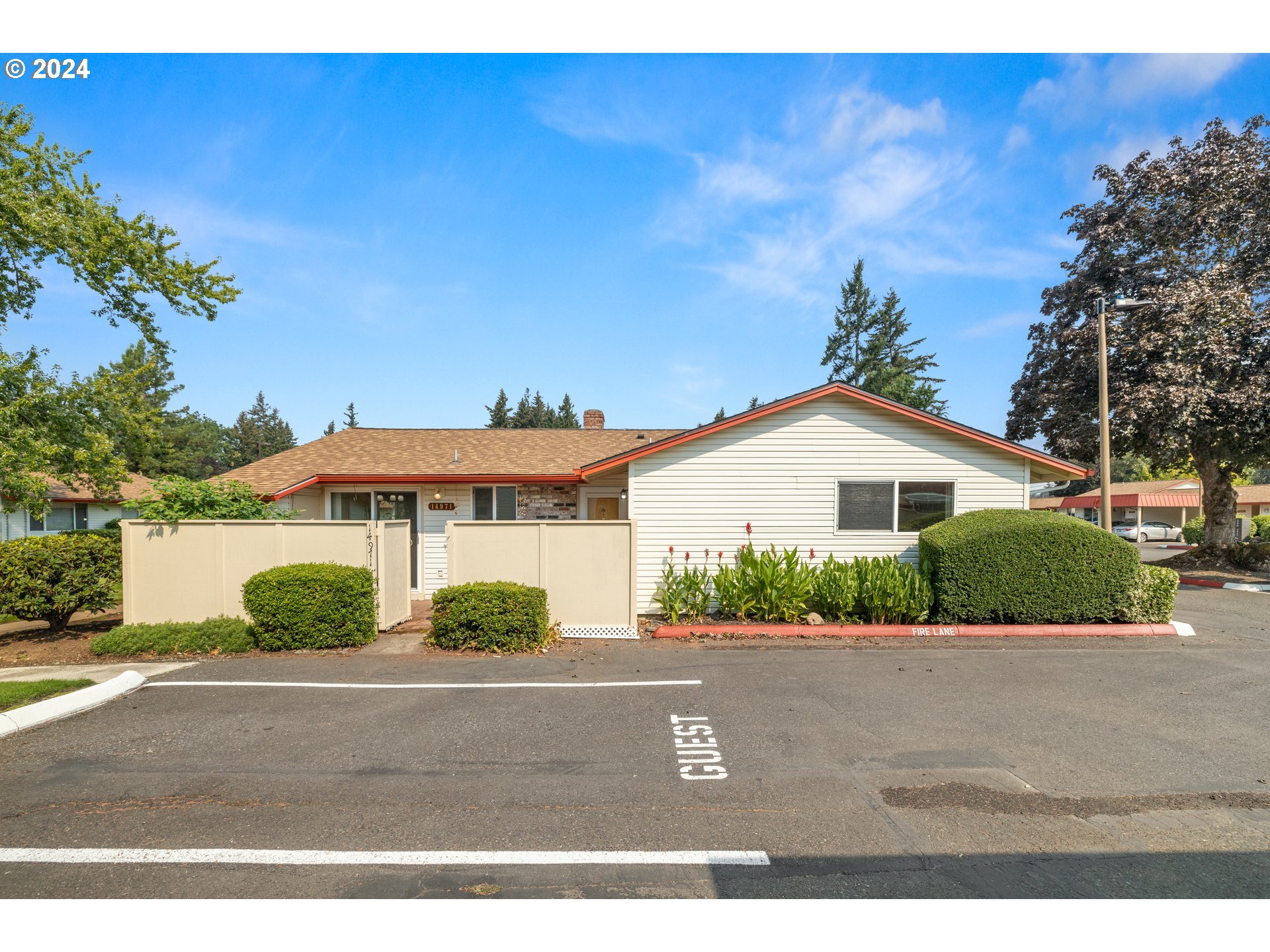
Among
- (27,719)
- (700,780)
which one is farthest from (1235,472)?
(27,719)

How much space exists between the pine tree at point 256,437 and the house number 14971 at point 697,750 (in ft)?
245

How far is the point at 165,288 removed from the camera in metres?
13.9

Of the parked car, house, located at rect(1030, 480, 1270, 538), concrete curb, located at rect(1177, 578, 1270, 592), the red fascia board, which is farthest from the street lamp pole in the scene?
house, located at rect(1030, 480, 1270, 538)

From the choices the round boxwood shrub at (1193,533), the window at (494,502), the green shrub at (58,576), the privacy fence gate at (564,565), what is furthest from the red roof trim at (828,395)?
the round boxwood shrub at (1193,533)

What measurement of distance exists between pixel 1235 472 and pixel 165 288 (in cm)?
2994

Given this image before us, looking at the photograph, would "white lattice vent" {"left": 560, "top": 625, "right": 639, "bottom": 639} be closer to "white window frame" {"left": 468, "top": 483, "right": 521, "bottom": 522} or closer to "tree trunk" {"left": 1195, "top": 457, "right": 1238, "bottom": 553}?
"white window frame" {"left": 468, "top": 483, "right": 521, "bottom": 522}

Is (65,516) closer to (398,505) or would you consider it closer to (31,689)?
(398,505)

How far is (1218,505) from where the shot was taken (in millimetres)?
19625

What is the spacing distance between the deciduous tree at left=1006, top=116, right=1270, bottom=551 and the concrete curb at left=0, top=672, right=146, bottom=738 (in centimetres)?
2209

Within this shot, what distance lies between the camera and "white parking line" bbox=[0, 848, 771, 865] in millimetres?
3479

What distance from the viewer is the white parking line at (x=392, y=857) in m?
3.48

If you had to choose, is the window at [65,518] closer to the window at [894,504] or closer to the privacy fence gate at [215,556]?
the privacy fence gate at [215,556]

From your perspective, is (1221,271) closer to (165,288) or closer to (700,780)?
(700,780)

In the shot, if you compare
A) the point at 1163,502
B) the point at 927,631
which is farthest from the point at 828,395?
the point at 1163,502
